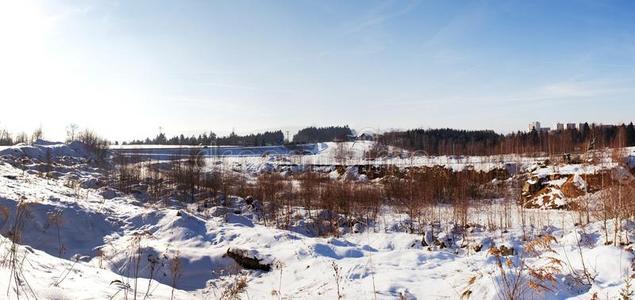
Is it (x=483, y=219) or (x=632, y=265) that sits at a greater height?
(x=632, y=265)

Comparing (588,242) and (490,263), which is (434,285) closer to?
(490,263)

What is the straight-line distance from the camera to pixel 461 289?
242 inches

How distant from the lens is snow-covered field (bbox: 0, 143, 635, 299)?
4.91 meters

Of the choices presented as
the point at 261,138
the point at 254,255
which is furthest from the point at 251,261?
the point at 261,138

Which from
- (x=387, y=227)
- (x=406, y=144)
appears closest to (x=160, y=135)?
(x=406, y=144)

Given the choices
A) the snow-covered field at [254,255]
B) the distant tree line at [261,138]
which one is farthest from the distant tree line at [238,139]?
the snow-covered field at [254,255]

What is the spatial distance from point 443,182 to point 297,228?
13189mm

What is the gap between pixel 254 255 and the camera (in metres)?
9.75

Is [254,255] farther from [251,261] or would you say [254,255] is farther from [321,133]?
[321,133]

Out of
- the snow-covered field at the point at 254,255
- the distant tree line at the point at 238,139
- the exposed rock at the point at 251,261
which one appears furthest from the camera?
the distant tree line at the point at 238,139

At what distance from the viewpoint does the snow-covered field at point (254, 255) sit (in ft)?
16.1

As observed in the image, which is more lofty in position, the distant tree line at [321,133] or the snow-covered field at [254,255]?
the distant tree line at [321,133]

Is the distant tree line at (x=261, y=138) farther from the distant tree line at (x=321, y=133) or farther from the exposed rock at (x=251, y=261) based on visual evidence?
the exposed rock at (x=251, y=261)

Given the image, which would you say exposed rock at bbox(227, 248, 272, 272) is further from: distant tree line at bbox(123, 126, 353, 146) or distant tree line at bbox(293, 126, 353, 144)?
distant tree line at bbox(293, 126, 353, 144)
